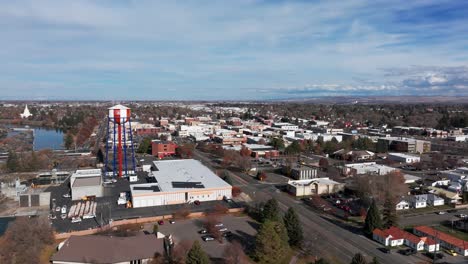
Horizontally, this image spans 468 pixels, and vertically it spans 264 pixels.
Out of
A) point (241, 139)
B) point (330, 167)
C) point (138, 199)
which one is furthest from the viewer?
point (241, 139)

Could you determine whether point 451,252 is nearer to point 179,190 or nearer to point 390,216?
point 390,216

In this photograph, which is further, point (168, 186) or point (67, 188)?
point (67, 188)

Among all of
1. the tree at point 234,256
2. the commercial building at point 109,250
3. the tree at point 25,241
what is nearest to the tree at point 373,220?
the tree at point 234,256

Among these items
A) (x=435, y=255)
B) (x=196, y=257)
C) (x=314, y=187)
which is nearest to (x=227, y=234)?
(x=196, y=257)

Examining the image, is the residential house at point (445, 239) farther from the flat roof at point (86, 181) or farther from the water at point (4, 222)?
the water at point (4, 222)

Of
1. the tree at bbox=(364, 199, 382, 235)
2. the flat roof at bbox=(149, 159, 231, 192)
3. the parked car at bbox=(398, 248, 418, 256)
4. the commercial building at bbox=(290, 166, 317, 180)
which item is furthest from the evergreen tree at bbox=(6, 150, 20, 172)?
the parked car at bbox=(398, 248, 418, 256)

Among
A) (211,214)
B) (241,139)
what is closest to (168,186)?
(211,214)

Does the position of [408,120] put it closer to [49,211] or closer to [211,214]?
[211,214]
